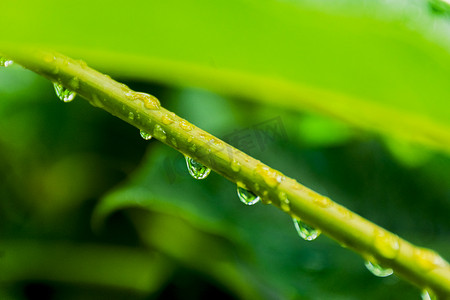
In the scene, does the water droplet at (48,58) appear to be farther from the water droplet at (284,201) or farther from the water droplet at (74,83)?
the water droplet at (284,201)

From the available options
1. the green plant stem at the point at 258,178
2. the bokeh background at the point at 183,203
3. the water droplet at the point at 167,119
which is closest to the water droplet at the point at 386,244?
the green plant stem at the point at 258,178

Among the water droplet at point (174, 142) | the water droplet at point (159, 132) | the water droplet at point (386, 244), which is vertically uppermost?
the water droplet at point (159, 132)

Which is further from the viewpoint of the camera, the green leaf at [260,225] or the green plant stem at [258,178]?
the green leaf at [260,225]

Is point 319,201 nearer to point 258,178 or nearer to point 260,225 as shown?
point 258,178

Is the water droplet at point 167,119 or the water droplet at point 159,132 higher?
the water droplet at point 167,119

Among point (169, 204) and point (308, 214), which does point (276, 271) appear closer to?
point (169, 204)

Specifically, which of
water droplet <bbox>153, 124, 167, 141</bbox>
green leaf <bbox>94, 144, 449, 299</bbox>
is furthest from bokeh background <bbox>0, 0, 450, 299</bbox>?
water droplet <bbox>153, 124, 167, 141</bbox>
